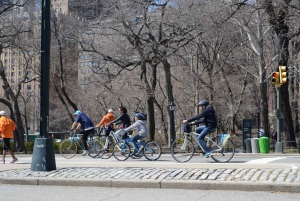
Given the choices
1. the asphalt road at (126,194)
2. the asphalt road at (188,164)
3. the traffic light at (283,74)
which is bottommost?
the asphalt road at (126,194)

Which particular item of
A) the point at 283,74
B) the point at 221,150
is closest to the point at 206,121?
the point at 221,150

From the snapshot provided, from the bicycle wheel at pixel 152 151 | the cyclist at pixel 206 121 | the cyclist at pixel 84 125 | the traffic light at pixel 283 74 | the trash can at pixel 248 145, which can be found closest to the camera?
the cyclist at pixel 206 121

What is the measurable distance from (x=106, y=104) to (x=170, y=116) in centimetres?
3040

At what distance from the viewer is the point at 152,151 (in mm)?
16203

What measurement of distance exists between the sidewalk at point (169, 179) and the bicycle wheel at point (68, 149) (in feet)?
22.2

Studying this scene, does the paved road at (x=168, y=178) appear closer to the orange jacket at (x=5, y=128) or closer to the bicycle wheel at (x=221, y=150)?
the bicycle wheel at (x=221, y=150)

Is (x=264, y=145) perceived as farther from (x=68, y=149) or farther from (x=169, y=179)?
(x=169, y=179)

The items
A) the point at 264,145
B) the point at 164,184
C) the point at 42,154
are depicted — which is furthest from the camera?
the point at 264,145

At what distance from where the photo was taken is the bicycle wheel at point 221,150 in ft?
48.5

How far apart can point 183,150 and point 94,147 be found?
14.3 feet

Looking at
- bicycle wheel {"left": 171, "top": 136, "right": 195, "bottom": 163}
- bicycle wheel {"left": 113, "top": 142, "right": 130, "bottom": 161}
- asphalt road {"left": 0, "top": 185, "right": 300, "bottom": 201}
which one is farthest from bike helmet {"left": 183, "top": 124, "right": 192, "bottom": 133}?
asphalt road {"left": 0, "top": 185, "right": 300, "bottom": 201}

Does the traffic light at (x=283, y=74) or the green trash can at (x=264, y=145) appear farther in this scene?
the green trash can at (x=264, y=145)

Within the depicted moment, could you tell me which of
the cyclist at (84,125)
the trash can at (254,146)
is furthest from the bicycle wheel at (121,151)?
the trash can at (254,146)

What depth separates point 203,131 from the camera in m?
14.6
